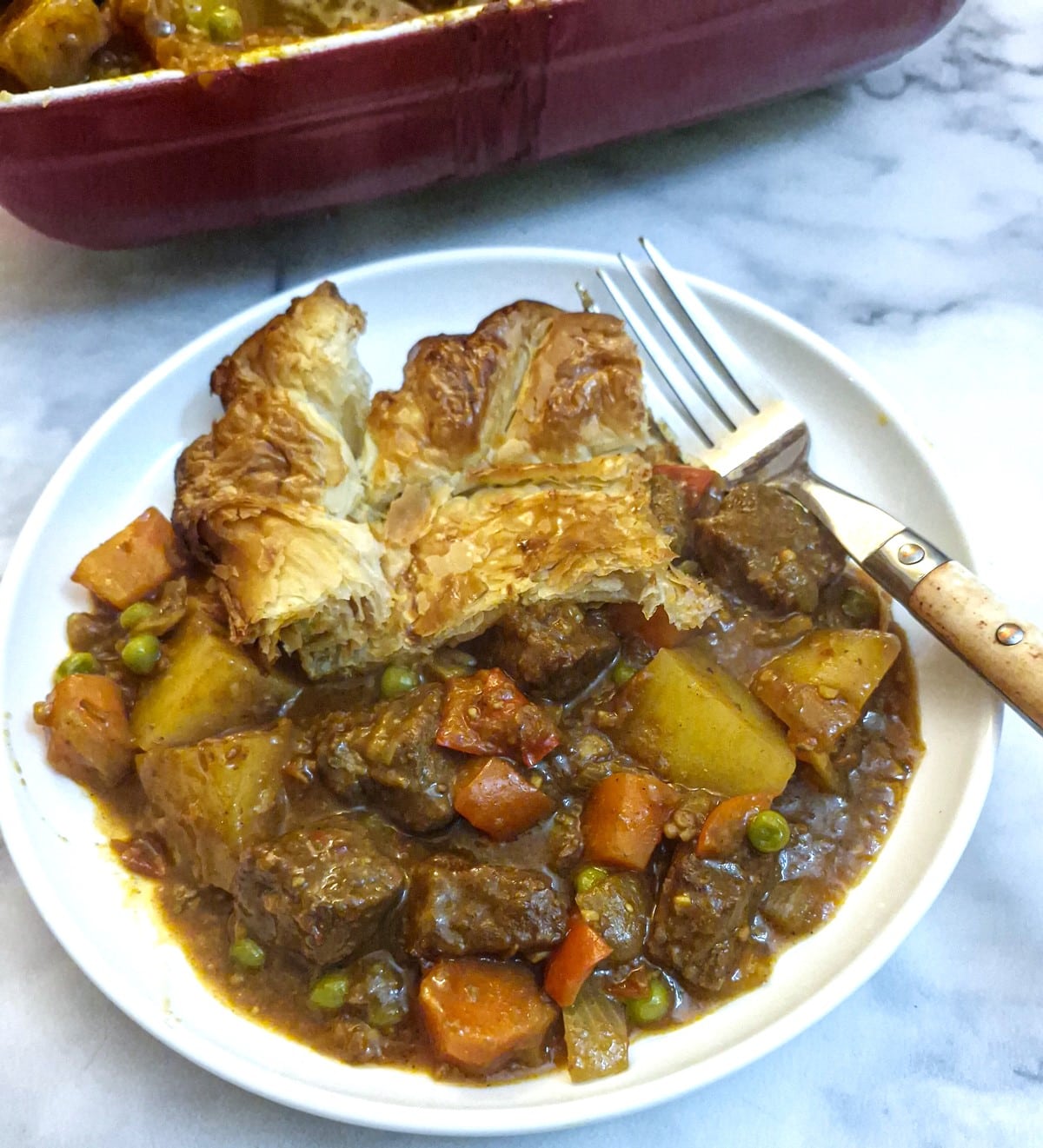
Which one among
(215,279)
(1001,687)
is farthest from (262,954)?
(215,279)

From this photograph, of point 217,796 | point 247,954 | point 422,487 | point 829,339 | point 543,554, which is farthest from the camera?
point 829,339

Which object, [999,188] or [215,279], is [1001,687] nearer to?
[999,188]

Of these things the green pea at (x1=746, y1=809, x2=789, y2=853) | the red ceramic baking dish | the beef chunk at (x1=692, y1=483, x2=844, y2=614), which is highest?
the red ceramic baking dish

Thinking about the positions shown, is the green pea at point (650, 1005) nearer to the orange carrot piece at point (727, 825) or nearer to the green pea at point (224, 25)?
the orange carrot piece at point (727, 825)

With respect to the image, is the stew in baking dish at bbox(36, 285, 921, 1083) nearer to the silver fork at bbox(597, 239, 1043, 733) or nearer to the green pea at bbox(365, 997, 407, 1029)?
the green pea at bbox(365, 997, 407, 1029)

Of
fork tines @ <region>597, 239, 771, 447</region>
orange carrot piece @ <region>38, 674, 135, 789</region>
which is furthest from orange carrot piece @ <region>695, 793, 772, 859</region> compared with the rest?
orange carrot piece @ <region>38, 674, 135, 789</region>

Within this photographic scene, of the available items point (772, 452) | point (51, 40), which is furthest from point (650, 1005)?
point (51, 40)

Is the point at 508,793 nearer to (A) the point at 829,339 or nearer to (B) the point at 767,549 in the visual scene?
(B) the point at 767,549
